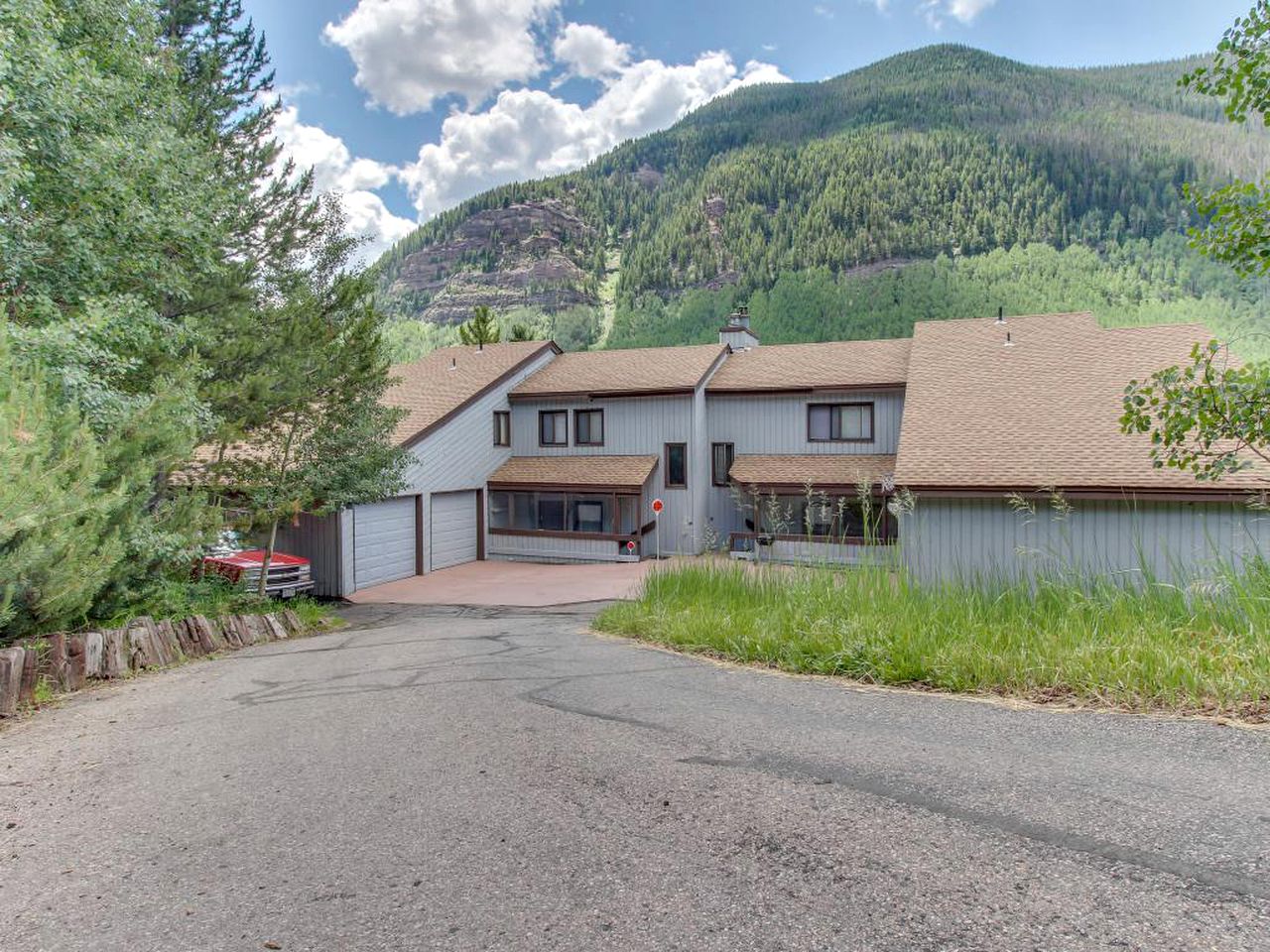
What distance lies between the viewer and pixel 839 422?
21.4 m

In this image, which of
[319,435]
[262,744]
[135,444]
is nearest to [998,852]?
[262,744]

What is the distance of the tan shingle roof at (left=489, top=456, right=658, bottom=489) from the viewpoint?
21.8 meters

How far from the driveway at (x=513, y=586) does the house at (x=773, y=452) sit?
78 cm

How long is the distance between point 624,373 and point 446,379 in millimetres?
6400

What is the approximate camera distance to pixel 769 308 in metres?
79.6

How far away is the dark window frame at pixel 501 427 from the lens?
77.8ft

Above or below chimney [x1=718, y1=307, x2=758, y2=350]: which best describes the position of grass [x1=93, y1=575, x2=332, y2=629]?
below

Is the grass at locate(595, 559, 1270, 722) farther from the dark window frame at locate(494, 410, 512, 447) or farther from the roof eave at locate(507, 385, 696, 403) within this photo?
the dark window frame at locate(494, 410, 512, 447)

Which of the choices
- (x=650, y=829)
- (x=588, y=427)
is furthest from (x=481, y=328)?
(x=650, y=829)

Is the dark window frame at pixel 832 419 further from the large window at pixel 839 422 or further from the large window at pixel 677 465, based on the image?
the large window at pixel 677 465

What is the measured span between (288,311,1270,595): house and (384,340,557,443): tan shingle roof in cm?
12

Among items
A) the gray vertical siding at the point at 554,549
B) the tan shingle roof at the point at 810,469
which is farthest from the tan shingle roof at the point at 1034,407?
the gray vertical siding at the point at 554,549

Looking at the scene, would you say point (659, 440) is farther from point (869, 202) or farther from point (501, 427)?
point (869, 202)

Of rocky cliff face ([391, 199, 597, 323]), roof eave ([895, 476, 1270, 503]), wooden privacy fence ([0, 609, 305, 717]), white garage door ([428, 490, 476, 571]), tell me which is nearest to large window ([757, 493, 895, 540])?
roof eave ([895, 476, 1270, 503])
